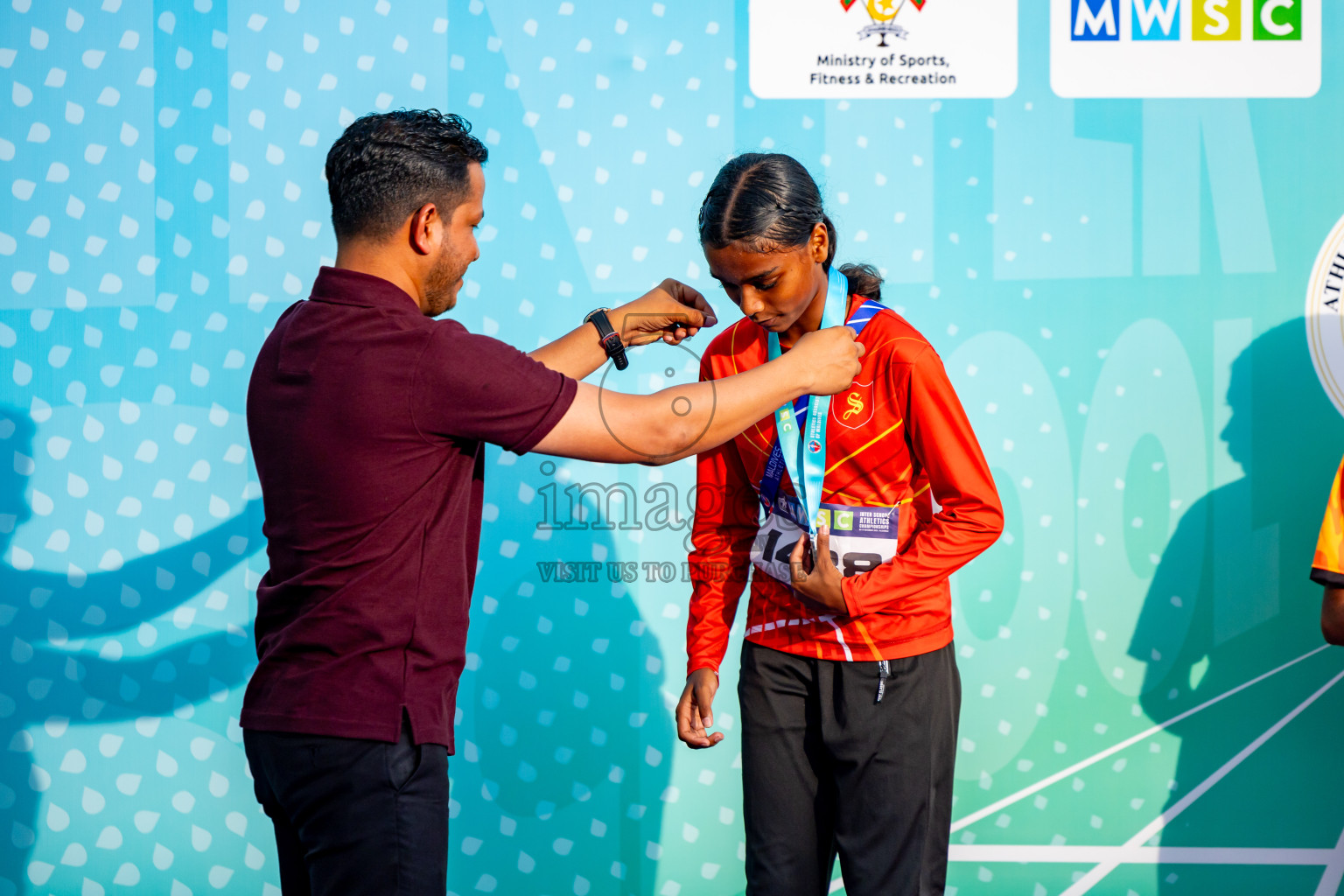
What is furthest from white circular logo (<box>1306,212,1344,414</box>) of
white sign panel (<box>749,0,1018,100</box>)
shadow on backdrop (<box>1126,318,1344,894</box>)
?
white sign panel (<box>749,0,1018,100</box>)

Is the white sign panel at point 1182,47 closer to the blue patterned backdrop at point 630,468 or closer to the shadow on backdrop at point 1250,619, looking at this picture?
the blue patterned backdrop at point 630,468

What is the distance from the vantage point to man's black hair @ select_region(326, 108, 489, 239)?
54.7 inches

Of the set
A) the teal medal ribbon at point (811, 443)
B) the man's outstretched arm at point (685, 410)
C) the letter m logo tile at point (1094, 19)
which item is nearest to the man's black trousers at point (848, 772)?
the teal medal ribbon at point (811, 443)

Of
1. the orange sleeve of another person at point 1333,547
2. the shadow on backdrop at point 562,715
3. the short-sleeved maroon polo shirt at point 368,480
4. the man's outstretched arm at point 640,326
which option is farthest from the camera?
the shadow on backdrop at point 562,715

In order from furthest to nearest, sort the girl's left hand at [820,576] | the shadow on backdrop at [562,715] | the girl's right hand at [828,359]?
the shadow on backdrop at [562,715] → the girl's left hand at [820,576] → the girl's right hand at [828,359]

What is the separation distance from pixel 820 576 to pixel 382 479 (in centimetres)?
76

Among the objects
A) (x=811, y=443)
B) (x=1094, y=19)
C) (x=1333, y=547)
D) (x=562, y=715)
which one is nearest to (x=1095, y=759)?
(x=1333, y=547)

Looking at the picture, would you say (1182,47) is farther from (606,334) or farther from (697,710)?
(697,710)

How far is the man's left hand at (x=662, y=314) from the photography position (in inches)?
73.5

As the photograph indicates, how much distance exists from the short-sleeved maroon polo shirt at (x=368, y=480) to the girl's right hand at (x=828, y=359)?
383mm

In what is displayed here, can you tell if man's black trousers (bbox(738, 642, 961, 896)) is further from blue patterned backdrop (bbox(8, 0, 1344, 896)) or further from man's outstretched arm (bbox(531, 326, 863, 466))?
blue patterned backdrop (bbox(8, 0, 1344, 896))

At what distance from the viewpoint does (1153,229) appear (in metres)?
2.62

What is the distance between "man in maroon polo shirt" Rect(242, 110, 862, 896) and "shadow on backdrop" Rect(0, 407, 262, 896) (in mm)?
1373

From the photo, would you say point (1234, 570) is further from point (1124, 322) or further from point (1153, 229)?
point (1153, 229)
